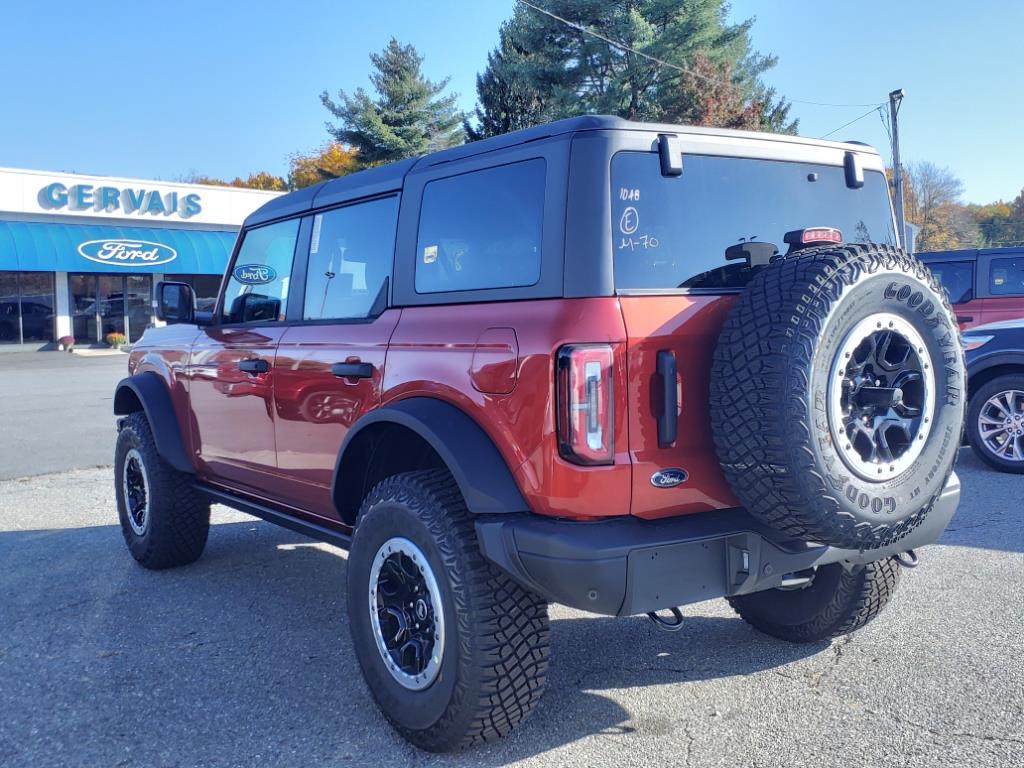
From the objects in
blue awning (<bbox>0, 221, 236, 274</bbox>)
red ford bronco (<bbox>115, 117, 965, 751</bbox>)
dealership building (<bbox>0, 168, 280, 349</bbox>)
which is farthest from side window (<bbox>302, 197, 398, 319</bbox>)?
blue awning (<bbox>0, 221, 236, 274</bbox>)

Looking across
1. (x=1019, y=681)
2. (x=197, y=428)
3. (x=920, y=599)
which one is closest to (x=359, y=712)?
(x=197, y=428)

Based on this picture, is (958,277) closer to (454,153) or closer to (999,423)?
(999,423)

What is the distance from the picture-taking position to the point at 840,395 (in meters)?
2.68

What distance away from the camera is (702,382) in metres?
2.84

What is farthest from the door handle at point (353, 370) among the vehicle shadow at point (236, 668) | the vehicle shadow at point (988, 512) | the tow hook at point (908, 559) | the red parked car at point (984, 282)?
the red parked car at point (984, 282)

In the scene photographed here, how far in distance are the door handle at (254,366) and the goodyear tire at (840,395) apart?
2325 millimetres

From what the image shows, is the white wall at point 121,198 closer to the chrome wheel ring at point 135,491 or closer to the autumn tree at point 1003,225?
the chrome wheel ring at point 135,491

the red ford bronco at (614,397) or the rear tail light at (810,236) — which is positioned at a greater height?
the rear tail light at (810,236)

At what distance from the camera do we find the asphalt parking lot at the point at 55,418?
31.2 ft

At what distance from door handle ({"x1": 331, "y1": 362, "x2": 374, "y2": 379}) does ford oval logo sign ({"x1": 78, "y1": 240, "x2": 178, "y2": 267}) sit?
2846 centimetres

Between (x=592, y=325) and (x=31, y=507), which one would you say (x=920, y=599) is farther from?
(x=31, y=507)

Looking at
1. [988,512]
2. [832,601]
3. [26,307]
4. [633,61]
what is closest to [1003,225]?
[633,61]

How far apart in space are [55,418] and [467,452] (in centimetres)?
1186

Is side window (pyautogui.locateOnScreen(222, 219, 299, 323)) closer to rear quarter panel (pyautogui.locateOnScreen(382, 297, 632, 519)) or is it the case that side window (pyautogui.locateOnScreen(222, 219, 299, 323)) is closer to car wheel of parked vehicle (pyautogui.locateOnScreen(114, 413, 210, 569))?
car wheel of parked vehicle (pyautogui.locateOnScreen(114, 413, 210, 569))
